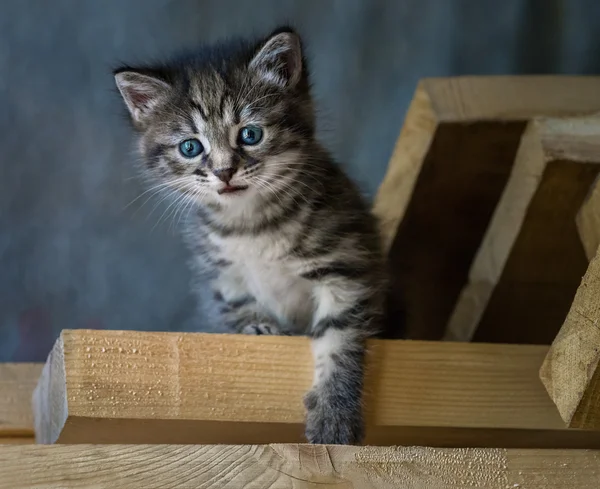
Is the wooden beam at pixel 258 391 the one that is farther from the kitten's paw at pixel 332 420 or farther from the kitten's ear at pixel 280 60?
the kitten's ear at pixel 280 60

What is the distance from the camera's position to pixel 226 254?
1454 mm

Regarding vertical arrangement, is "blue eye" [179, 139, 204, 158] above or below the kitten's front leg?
above

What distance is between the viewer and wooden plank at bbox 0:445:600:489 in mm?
868

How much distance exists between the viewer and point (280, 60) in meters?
1.48

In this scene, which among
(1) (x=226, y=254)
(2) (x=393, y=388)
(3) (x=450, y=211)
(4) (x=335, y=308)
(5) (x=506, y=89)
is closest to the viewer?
(2) (x=393, y=388)

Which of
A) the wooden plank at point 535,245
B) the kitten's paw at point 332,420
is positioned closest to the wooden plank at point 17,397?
the kitten's paw at point 332,420

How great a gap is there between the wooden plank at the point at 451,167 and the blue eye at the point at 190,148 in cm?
47

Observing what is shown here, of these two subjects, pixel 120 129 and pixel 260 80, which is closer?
pixel 260 80

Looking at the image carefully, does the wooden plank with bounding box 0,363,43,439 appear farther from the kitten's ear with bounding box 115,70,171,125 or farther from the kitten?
the kitten's ear with bounding box 115,70,171,125

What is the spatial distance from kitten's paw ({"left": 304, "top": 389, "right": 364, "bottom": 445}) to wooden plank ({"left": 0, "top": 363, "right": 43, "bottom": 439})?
721mm

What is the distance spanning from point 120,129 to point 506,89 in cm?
109

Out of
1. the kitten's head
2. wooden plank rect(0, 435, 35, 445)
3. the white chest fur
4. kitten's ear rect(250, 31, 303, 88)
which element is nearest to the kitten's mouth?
the kitten's head

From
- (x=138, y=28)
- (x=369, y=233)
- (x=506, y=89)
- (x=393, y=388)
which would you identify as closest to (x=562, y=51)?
(x=506, y=89)

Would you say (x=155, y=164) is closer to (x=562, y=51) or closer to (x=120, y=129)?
(x=120, y=129)
